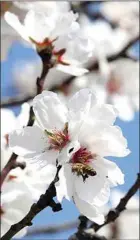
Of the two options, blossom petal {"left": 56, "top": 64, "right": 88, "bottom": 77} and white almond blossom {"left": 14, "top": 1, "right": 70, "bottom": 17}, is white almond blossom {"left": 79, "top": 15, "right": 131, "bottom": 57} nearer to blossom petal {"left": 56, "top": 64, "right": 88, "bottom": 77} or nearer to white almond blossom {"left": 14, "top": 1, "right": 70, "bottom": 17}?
white almond blossom {"left": 14, "top": 1, "right": 70, "bottom": 17}

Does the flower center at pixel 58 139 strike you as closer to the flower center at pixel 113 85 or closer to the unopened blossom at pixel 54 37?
the unopened blossom at pixel 54 37

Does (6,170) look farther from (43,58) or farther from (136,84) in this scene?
(136,84)

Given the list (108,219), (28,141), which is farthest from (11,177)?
(28,141)

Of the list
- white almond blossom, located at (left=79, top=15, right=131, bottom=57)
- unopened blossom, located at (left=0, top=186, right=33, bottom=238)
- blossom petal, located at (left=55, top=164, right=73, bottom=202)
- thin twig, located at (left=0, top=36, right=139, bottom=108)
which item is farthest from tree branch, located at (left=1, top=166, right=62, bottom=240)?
white almond blossom, located at (left=79, top=15, right=131, bottom=57)

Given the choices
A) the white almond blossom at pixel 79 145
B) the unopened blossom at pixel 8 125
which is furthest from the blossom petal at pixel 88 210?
the unopened blossom at pixel 8 125

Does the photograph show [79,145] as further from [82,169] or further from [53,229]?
[53,229]

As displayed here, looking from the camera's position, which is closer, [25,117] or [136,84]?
[25,117]

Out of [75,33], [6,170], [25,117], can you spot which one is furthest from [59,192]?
[25,117]
